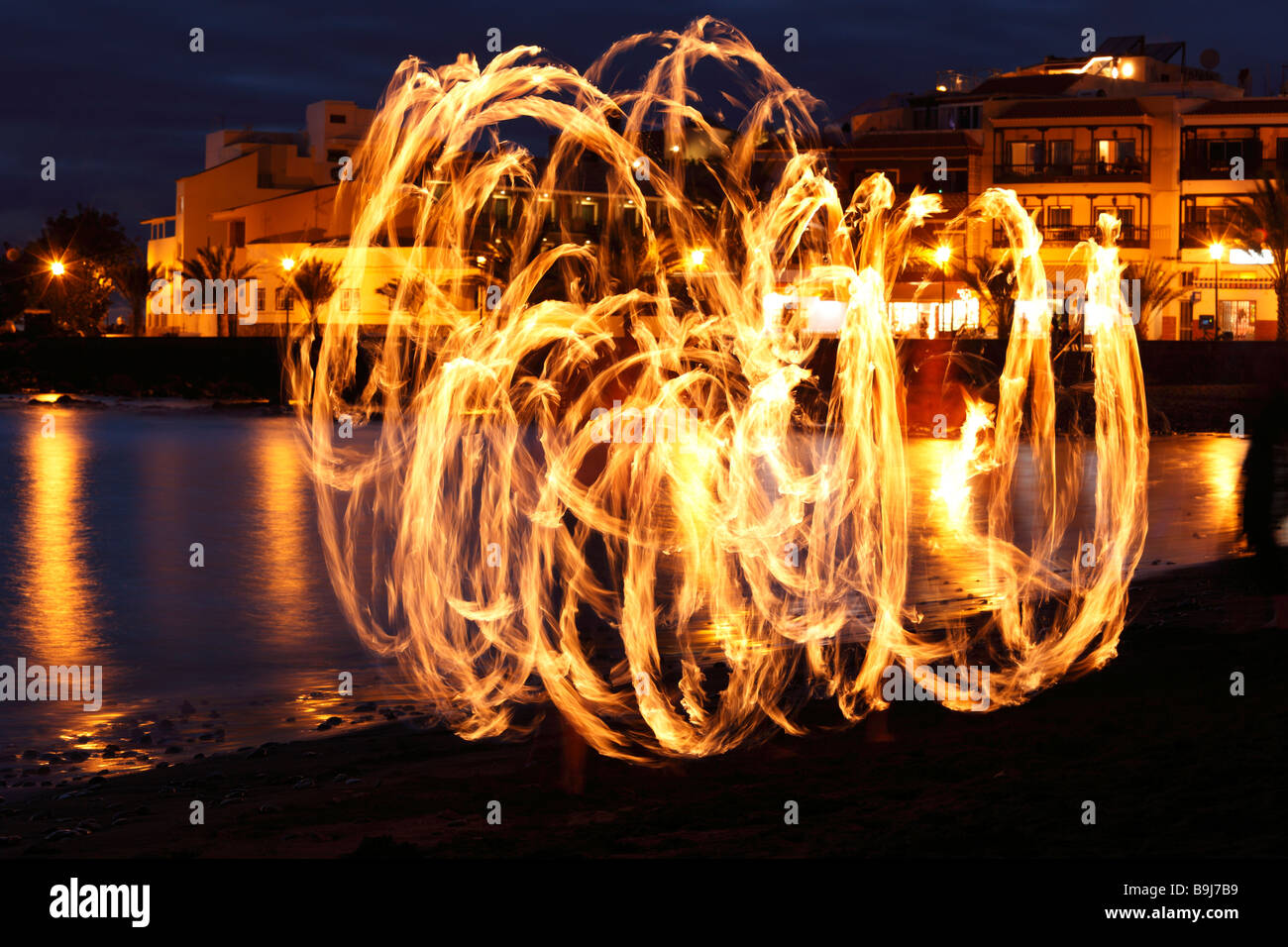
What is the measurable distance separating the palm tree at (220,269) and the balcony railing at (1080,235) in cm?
3481

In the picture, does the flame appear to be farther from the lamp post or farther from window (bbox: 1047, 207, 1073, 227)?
window (bbox: 1047, 207, 1073, 227)

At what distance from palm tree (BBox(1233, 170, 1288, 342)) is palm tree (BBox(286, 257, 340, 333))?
35918mm

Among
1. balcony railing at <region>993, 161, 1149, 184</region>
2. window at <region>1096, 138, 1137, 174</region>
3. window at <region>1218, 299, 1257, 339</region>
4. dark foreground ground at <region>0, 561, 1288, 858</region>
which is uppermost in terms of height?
window at <region>1096, 138, 1137, 174</region>

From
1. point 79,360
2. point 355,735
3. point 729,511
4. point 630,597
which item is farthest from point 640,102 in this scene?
point 79,360

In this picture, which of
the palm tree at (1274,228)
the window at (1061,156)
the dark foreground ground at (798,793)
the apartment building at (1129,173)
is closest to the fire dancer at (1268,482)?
the dark foreground ground at (798,793)

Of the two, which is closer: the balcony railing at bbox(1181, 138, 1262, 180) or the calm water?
the calm water

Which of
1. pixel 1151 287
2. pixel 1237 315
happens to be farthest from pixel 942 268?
pixel 1237 315

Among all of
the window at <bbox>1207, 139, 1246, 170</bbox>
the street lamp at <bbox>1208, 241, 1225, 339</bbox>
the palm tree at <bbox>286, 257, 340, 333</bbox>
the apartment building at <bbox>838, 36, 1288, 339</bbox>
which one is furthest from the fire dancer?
the window at <bbox>1207, 139, 1246, 170</bbox>

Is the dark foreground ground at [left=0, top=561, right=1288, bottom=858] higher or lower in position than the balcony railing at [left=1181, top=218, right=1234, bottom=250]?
lower

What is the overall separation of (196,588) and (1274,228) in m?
46.1

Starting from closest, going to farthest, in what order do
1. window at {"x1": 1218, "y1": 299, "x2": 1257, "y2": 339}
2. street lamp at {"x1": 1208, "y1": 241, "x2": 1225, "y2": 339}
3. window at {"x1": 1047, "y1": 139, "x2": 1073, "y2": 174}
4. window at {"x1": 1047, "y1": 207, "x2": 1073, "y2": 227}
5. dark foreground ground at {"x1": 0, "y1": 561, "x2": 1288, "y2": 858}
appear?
dark foreground ground at {"x1": 0, "y1": 561, "x2": 1288, "y2": 858}, street lamp at {"x1": 1208, "y1": 241, "x2": 1225, "y2": 339}, window at {"x1": 1218, "y1": 299, "x2": 1257, "y2": 339}, window at {"x1": 1047, "y1": 139, "x2": 1073, "y2": 174}, window at {"x1": 1047, "y1": 207, "x2": 1073, "y2": 227}

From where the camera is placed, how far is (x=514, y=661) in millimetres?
11852

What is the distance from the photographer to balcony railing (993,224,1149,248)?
68.4m
